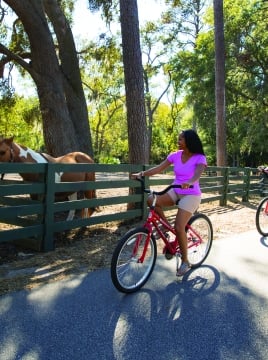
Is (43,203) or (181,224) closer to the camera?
(181,224)

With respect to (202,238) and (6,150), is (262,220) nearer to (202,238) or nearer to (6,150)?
(202,238)

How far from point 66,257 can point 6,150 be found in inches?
97.8

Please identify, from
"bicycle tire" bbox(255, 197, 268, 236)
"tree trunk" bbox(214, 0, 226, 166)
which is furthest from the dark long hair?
"tree trunk" bbox(214, 0, 226, 166)

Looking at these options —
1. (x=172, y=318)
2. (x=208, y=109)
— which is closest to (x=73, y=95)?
(x=172, y=318)

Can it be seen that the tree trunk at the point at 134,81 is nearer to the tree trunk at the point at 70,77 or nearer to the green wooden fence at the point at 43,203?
the green wooden fence at the point at 43,203

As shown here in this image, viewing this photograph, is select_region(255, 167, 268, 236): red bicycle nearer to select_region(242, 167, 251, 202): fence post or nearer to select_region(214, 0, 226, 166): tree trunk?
select_region(242, 167, 251, 202): fence post

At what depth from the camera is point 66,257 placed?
18.8 feet

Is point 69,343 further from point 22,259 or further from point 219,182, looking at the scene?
point 219,182

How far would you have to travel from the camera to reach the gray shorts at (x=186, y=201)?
470 cm

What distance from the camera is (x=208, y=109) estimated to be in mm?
24578

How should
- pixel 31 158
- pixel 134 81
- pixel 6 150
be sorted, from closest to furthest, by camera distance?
pixel 6 150
pixel 31 158
pixel 134 81

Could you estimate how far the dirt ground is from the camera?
4.71m

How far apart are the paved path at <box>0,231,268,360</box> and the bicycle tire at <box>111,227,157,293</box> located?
135 millimetres

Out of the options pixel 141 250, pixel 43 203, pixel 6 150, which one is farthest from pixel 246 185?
pixel 141 250
